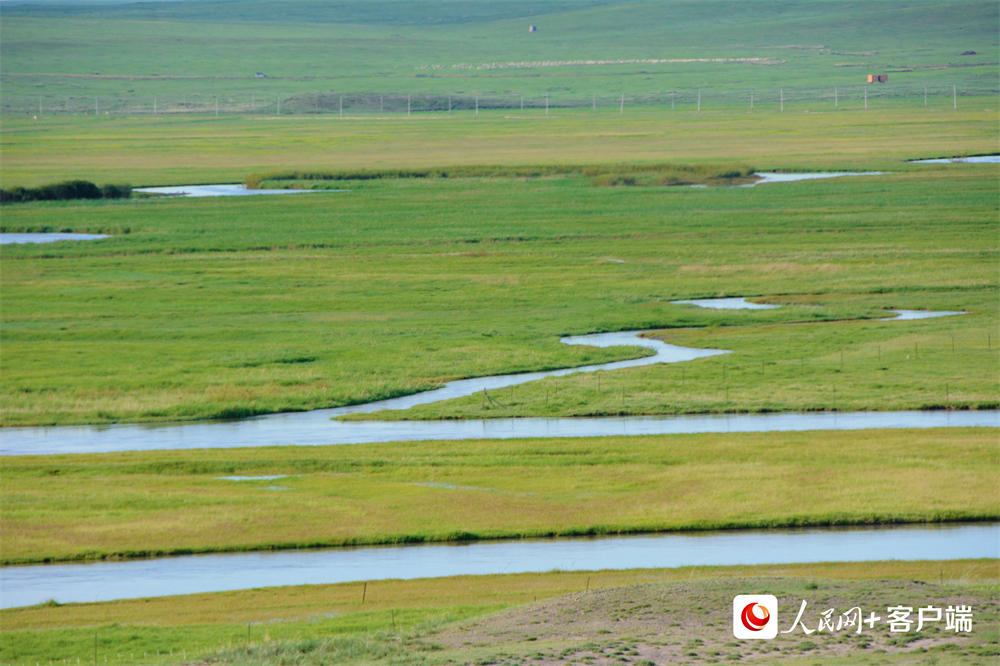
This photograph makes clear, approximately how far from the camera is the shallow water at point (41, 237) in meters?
102

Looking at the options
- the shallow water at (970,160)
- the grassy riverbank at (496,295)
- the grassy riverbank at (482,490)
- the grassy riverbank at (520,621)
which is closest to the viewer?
the grassy riverbank at (520,621)

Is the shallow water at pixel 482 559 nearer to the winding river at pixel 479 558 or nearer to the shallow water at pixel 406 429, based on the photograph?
the winding river at pixel 479 558

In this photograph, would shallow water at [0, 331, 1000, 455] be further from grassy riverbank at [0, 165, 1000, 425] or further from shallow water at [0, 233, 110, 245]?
shallow water at [0, 233, 110, 245]

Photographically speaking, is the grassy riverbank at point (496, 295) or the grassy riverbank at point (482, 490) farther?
the grassy riverbank at point (496, 295)

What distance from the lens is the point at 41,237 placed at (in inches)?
4134

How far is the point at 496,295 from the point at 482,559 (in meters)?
43.2

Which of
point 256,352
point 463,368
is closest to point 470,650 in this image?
point 463,368

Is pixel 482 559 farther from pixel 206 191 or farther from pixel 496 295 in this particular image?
pixel 206 191

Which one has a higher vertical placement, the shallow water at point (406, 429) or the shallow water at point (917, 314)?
the shallow water at point (917, 314)

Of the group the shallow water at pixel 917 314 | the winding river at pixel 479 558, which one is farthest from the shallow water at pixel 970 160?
the winding river at pixel 479 558

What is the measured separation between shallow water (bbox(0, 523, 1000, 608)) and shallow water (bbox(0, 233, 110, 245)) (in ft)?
237

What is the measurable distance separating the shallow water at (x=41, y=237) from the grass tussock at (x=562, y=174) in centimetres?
3375

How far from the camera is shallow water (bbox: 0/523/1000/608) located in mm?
32312

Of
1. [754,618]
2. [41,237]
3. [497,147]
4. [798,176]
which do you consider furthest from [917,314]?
[497,147]
